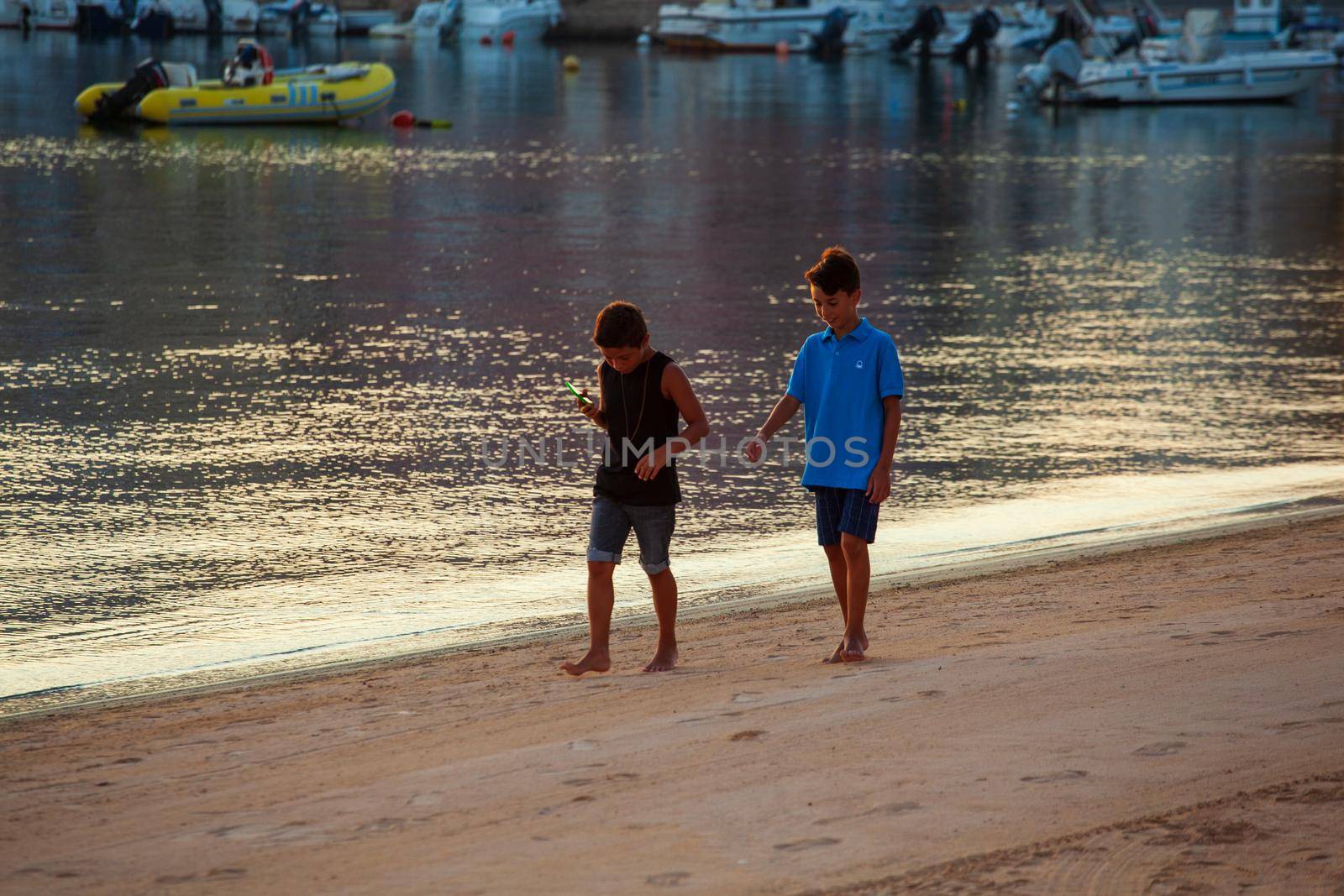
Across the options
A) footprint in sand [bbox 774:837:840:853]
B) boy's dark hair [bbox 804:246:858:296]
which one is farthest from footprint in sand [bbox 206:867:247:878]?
boy's dark hair [bbox 804:246:858:296]

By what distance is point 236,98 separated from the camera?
3438 cm

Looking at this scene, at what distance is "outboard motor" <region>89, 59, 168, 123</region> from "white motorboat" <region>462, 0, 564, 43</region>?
51460 millimetres

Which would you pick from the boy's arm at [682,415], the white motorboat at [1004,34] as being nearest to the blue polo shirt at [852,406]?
the boy's arm at [682,415]

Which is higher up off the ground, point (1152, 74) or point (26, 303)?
point (1152, 74)

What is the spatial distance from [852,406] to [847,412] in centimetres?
3

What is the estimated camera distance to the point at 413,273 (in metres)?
17.0

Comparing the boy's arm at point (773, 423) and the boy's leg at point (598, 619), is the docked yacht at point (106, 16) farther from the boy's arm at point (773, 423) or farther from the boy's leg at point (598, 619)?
the boy's arm at point (773, 423)

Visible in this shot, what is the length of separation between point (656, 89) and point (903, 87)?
Result: 10.3 metres

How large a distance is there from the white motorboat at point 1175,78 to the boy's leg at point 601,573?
48.0 metres

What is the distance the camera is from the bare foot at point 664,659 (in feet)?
19.3

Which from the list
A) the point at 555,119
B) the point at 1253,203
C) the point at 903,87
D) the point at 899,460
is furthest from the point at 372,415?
the point at 903,87

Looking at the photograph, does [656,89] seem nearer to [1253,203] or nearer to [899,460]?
[1253,203]

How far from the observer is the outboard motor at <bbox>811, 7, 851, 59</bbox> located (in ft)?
261

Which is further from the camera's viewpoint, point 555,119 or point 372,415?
point 555,119
